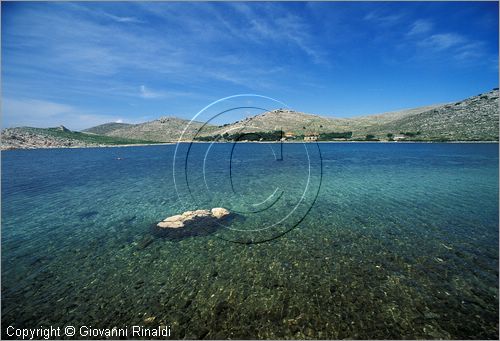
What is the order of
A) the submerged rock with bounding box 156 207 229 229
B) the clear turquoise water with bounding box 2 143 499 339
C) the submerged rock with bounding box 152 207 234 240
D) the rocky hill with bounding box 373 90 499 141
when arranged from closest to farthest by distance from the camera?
1. the clear turquoise water with bounding box 2 143 499 339
2. the submerged rock with bounding box 152 207 234 240
3. the submerged rock with bounding box 156 207 229 229
4. the rocky hill with bounding box 373 90 499 141

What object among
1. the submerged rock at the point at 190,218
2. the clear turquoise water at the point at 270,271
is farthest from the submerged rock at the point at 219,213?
the clear turquoise water at the point at 270,271

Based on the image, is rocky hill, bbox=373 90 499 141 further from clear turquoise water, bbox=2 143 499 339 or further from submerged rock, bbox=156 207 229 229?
submerged rock, bbox=156 207 229 229

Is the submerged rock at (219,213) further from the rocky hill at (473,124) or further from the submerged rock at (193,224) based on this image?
the rocky hill at (473,124)

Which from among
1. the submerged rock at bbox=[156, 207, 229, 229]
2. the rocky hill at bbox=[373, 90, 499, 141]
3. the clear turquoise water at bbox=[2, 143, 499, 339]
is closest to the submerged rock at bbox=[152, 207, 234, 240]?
the submerged rock at bbox=[156, 207, 229, 229]

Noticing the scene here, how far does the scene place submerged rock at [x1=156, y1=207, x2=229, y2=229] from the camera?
23266mm

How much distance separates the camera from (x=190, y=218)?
2472cm

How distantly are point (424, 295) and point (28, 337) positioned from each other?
18515mm

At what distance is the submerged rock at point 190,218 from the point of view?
916 inches

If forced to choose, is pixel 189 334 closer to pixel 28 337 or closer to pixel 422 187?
pixel 28 337

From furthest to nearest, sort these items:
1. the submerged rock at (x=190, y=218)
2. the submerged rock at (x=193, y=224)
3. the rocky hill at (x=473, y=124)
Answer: the rocky hill at (x=473, y=124)
the submerged rock at (x=190, y=218)
the submerged rock at (x=193, y=224)

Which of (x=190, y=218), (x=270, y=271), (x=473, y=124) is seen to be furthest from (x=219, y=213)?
(x=473, y=124)

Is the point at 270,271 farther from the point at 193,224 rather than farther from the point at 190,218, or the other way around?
the point at 190,218

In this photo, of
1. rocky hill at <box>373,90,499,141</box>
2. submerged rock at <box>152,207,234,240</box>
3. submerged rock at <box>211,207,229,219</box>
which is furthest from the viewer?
rocky hill at <box>373,90,499,141</box>

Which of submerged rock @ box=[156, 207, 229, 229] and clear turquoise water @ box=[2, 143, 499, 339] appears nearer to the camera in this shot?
clear turquoise water @ box=[2, 143, 499, 339]
